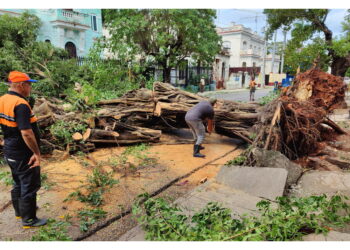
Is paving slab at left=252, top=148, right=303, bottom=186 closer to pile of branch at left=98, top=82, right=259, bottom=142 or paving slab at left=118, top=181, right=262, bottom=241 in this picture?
paving slab at left=118, top=181, right=262, bottom=241

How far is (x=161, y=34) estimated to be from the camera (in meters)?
12.7

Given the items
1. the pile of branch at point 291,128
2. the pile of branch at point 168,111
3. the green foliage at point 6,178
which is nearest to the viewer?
the green foliage at point 6,178

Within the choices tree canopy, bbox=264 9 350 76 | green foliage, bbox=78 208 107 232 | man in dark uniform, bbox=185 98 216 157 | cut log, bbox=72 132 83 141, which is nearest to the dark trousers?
green foliage, bbox=78 208 107 232

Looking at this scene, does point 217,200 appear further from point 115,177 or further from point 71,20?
point 71,20

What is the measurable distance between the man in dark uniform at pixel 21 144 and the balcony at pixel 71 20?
1810cm

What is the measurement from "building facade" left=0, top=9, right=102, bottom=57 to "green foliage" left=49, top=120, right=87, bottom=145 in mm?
13381

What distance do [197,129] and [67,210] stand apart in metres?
3.29

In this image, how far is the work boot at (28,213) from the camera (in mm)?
2705

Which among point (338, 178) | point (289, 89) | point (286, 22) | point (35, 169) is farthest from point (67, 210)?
point (286, 22)

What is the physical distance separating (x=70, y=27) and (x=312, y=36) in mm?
16735

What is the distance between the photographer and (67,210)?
3.16 metres

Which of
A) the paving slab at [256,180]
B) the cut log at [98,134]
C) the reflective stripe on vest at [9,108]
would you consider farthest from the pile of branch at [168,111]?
the reflective stripe on vest at [9,108]

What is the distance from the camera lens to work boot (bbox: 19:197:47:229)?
2705 millimetres

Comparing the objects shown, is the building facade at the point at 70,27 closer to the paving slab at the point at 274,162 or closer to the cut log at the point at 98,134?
the cut log at the point at 98,134
